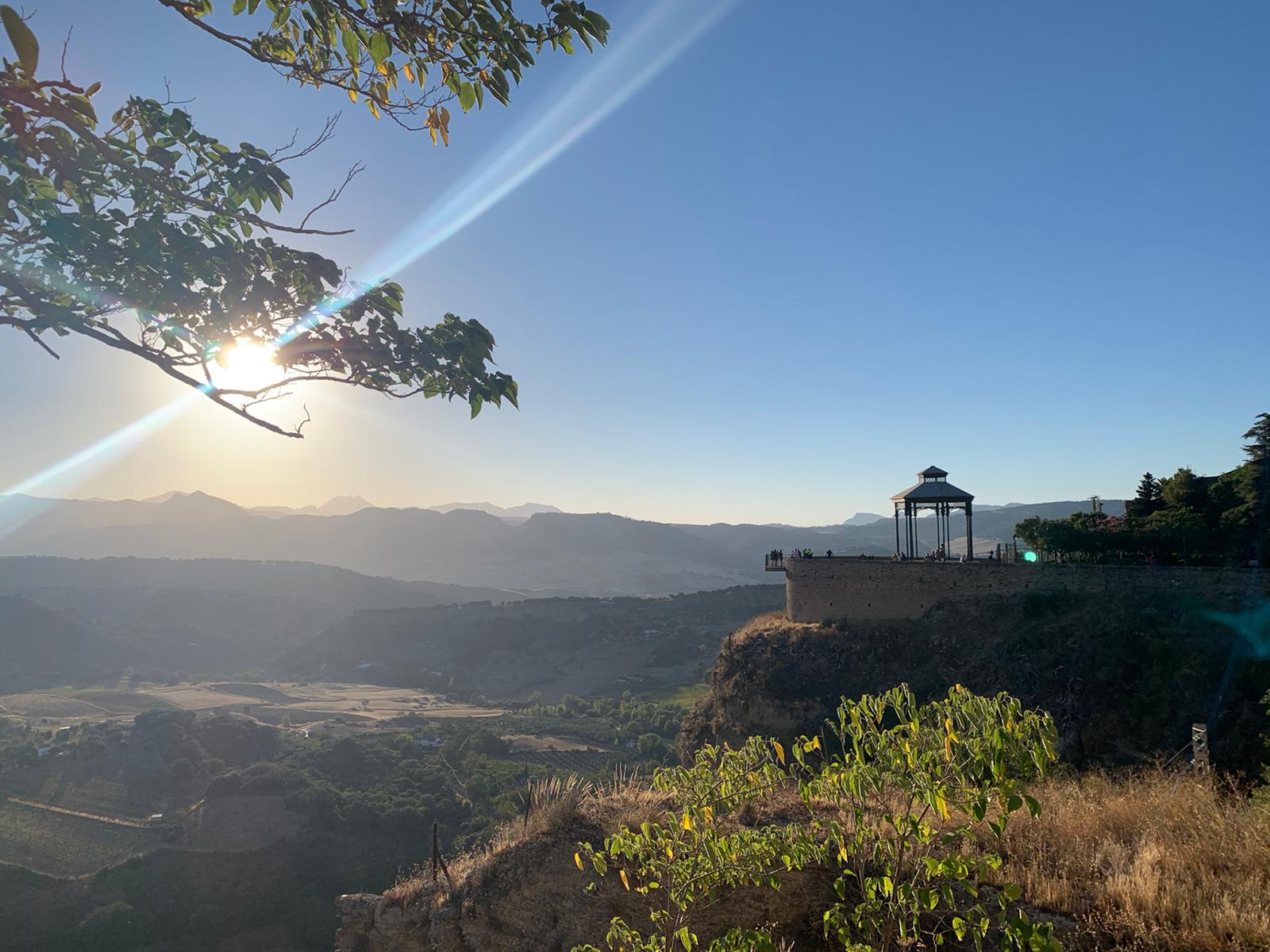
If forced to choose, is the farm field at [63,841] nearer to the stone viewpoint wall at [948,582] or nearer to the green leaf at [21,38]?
the stone viewpoint wall at [948,582]

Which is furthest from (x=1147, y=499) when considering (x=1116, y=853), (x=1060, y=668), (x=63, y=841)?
(x=63, y=841)

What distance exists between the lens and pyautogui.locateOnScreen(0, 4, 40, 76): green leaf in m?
2.98

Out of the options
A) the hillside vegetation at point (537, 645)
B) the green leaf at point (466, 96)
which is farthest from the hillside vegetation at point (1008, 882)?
the hillside vegetation at point (537, 645)

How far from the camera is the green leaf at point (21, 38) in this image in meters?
2.98

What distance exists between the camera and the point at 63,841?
40844mm

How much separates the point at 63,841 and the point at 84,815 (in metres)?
3.89

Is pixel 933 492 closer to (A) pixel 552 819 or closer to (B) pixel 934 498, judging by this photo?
(B) pixel 934 498

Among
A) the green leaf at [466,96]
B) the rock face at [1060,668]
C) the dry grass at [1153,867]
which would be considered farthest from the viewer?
the rock face at [1060,668]

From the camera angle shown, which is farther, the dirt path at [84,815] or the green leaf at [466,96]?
the dirt path at [84,815]

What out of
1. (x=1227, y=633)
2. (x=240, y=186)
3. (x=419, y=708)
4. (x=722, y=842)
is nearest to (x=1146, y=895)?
(x=722, y=842)

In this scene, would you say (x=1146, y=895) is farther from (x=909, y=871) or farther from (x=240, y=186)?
(x=240, y=186)

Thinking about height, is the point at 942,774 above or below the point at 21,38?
below

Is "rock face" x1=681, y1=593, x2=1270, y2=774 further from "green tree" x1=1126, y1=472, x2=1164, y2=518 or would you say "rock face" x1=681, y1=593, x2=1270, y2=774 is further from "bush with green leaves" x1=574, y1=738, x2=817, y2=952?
"bush with green leaves" x1=574, y1=738, x2=817, y2=952

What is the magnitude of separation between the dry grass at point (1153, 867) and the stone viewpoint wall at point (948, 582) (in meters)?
19.6
